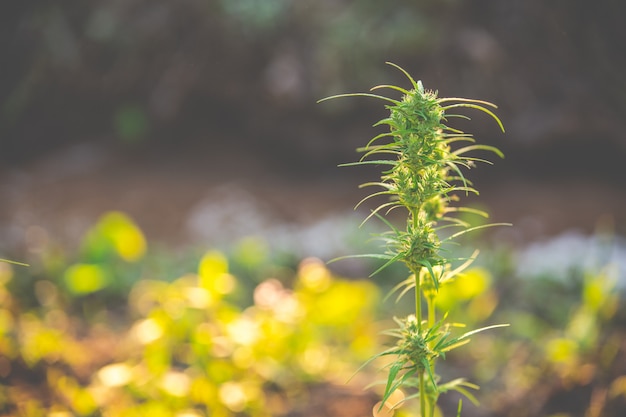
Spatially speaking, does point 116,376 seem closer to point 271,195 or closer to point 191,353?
point 191,353

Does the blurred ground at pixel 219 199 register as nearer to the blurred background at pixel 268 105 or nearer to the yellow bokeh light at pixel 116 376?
→ the blurred background at pixel 268 105

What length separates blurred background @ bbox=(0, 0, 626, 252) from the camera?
6000 millimetres

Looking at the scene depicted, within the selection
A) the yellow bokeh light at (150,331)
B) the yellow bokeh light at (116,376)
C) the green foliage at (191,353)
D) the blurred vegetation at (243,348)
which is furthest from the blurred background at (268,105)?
the yellow bokeh light at (116,376)

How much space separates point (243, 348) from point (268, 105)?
14.8 ft

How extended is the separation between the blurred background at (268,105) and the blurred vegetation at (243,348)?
2.25 m

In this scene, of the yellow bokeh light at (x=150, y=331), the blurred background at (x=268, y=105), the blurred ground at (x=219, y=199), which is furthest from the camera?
the blurred background at (x=268, y=105)

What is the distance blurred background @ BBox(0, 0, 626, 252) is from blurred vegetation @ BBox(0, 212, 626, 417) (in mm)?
2253

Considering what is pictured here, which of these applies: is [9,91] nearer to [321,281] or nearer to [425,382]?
[321,281]

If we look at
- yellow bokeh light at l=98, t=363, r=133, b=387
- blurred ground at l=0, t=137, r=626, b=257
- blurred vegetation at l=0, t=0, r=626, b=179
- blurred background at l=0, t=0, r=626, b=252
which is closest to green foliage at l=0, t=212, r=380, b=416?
yellow bokeh light at l=98, t=363, r=133, b=387

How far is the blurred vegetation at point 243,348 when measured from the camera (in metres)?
2.22

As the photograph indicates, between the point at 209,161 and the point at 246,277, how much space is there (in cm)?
306

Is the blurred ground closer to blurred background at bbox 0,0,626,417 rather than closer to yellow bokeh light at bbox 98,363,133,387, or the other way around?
blurred background at bbox 0,0,626,417

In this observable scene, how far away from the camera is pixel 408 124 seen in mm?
1114

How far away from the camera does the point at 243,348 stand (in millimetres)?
2424
